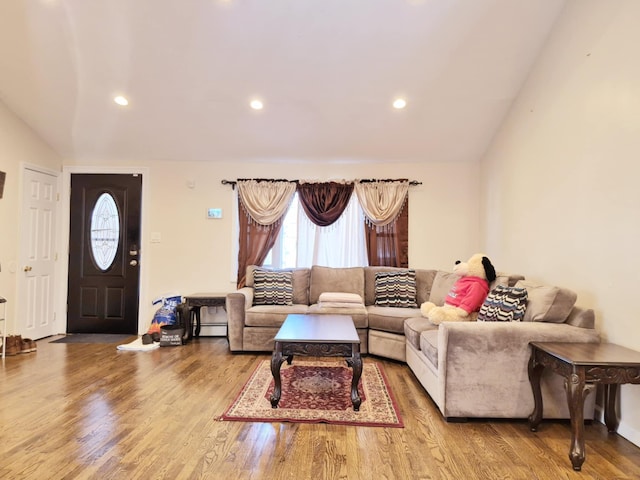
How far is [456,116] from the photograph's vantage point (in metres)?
4.08

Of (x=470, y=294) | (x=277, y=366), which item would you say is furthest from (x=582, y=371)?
(x=277, y=366)

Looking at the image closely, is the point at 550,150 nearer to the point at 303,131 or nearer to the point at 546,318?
the point at 546,318

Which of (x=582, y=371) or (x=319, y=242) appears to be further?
(x=319, y=242)

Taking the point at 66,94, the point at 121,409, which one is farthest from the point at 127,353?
the point at 66,94

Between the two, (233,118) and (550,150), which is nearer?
(550,150)

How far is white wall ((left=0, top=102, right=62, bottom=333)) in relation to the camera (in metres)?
4.01

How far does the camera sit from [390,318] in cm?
380

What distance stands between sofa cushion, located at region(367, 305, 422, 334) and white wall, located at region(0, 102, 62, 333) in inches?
154

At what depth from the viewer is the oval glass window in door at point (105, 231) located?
16.0 feet

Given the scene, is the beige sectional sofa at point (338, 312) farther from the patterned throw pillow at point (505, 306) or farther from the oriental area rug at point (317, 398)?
the patterned throw pillow at point (505, 306)

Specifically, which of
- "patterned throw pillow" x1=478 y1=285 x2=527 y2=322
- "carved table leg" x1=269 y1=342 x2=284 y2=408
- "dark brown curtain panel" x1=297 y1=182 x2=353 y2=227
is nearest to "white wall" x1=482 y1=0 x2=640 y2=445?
"patterned throw pillow" x1=478 y1=285 x2=527 y2=322

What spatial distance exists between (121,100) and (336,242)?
2883mm

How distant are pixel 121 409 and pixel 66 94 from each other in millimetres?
3204

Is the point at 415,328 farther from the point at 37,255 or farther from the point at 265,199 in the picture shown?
the point at 37,255
